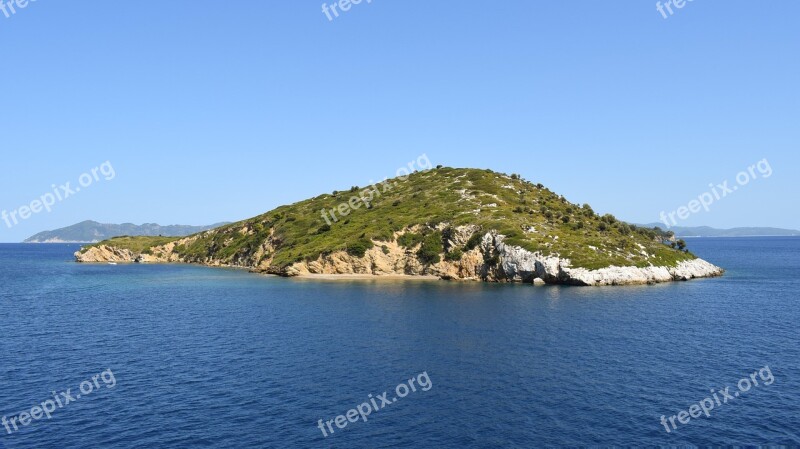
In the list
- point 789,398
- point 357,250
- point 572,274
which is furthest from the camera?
point 357,250

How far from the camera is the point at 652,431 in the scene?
46281 mm

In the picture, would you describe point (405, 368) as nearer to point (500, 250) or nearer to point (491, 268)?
point (500, 250)

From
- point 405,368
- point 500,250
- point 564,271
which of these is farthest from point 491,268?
point 405,368

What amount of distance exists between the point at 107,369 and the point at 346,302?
5650 centimetres

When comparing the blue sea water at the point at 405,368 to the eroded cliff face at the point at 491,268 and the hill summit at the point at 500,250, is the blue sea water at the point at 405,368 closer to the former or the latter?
the eroded cliff face at the point at 491,268

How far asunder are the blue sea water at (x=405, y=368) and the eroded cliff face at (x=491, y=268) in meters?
21.6

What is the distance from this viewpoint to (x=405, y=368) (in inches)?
2539

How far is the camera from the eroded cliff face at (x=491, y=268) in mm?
141250

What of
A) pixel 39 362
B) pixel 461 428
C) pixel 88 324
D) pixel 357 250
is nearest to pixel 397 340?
pixel 461 428

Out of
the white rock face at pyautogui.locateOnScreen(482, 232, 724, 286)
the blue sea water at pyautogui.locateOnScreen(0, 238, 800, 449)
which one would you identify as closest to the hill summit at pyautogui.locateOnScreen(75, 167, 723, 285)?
the white rock face at pyautogui.locateOnScreen(482, 232, 724, 286)

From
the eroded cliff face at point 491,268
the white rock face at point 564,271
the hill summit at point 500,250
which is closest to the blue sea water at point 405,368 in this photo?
the white rock face at point 564,271

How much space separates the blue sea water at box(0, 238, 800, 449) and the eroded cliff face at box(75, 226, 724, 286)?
21622 millimetres

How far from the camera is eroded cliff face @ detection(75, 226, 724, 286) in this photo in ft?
463

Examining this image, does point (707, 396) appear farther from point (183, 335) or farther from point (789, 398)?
point (183, 335)
